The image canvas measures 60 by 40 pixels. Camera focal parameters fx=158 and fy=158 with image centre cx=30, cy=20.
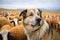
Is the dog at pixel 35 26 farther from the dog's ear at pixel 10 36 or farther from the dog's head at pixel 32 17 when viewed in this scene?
the dog's ear at pixel 10 36

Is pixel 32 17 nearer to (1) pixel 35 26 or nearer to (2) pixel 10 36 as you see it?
(1) pixel 35 26

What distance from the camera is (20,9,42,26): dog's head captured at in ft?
6.00

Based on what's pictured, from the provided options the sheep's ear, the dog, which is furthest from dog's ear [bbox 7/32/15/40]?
the dog

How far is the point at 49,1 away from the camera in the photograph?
79.4 inches

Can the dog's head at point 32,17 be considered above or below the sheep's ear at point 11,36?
above

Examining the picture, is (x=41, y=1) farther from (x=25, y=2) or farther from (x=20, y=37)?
(x=20, y=37)

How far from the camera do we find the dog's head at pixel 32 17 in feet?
6.00

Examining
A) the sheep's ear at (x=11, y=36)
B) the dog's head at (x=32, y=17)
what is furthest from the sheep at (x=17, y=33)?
the dog's head at (x=32, y=17)

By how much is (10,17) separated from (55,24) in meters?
0.57

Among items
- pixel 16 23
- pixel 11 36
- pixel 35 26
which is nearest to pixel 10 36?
pixel 11 36

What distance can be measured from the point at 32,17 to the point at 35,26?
116 millimetres

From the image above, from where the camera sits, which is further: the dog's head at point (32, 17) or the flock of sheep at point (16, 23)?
the flock of sheep at point (16, 23)

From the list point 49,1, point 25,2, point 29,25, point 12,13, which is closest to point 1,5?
point 12,13

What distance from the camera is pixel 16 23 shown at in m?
1.97
